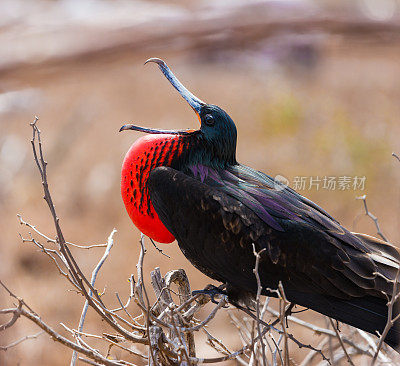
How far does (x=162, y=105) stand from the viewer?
8086 millimetres

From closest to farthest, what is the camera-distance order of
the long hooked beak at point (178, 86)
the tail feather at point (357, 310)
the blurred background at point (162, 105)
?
the tail feather at point (357, 310) → the long hooked beak at point (178, 86) → the blurred background at point (162, 105)

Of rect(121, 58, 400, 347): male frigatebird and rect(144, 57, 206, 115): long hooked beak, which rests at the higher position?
rect(144, 57, 206, 115): long hooked beak

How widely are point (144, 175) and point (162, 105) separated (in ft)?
19.8

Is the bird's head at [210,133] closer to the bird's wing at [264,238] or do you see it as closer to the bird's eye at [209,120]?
the bird's eye at [209,120]

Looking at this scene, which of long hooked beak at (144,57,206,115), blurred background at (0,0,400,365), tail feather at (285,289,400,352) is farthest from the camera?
blurred background at (0,0,400,365)

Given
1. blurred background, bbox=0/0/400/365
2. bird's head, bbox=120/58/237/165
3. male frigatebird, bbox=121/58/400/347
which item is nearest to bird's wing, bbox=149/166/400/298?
male frigatebird, bbox=121/58/400/347

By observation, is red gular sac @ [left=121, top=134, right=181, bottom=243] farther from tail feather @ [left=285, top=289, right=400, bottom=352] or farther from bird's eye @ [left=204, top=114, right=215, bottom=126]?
tail feather @ [left=285, top=289, right=400, bottom=352]

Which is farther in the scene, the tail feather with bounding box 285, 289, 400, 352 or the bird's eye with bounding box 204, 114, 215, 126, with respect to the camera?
the bird's eye with bounding box 204, 114, 215, 126

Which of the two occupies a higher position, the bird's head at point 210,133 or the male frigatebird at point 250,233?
the bird's head at point 210,133

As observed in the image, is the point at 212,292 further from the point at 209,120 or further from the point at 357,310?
the point at 209,120

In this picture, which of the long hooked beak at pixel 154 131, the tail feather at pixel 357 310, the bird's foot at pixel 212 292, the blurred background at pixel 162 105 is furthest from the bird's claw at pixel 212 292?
the blurred background at pixel 162 105

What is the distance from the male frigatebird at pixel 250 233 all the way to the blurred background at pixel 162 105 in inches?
38.8

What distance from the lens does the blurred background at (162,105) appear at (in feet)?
10.3

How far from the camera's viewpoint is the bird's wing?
203cm
